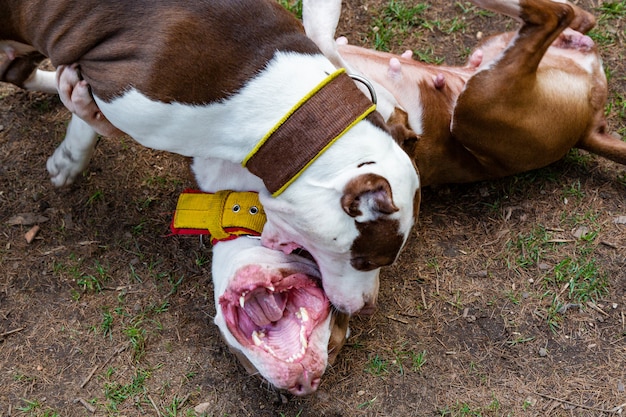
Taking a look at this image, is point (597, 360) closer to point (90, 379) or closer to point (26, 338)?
point (90, 379)

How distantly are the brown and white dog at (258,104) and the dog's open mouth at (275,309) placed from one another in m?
0.24

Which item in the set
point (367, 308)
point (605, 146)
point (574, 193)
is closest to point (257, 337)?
point (367, 308)

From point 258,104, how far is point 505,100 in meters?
1.48

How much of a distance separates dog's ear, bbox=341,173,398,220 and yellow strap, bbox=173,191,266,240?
1.80ft

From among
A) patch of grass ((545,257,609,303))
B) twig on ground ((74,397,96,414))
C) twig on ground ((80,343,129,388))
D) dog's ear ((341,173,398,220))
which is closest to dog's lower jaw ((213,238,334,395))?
dog's ear ((341,173,398,220))

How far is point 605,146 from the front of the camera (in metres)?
3.95

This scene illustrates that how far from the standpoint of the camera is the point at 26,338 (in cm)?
366

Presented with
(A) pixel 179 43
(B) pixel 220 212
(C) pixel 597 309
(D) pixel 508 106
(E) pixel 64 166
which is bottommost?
(C) pixel 597 309

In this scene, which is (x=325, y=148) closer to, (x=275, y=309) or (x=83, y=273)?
(x=275, y=309)

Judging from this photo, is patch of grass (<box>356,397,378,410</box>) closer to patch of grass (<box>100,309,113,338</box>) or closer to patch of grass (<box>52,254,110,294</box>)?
patch of grass (<box>100,309,113,338</box>)

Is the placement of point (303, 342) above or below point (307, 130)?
below

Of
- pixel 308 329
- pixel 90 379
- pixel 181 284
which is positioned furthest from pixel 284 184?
pixel 90 379

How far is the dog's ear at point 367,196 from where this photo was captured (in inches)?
105

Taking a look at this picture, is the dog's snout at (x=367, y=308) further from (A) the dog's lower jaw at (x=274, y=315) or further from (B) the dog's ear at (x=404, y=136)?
(B) the dog's ear at (x=404, y=136)
